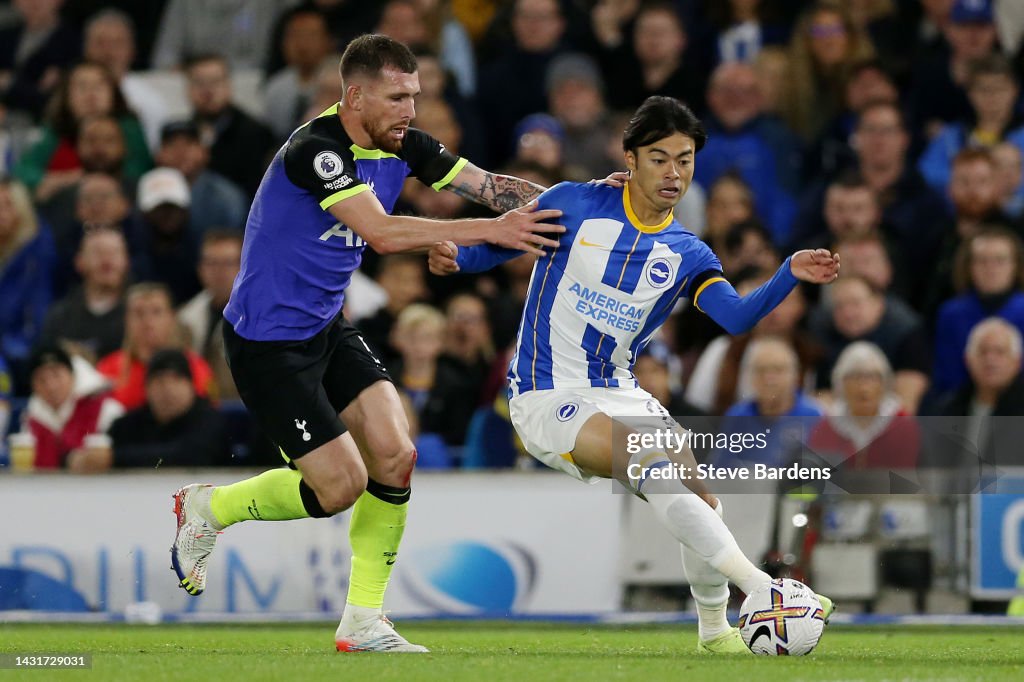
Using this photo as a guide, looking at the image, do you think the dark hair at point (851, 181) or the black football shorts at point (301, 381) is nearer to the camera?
the black football shorts at point (301, 381)

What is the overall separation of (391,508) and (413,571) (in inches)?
113

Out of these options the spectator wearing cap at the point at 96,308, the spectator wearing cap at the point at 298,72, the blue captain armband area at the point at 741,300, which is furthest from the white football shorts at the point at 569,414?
the spectator wearing cap at the point at 298,72

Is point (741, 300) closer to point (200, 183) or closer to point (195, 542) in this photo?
point (195, 542)

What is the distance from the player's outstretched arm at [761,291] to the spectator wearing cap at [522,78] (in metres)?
6.68

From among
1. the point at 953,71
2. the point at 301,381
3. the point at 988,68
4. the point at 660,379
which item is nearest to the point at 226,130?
the point at 660,379

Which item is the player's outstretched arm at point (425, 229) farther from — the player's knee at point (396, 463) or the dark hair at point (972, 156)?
the dark hair at point (972, 156)

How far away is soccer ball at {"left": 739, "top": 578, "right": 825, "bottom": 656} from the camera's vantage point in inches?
298

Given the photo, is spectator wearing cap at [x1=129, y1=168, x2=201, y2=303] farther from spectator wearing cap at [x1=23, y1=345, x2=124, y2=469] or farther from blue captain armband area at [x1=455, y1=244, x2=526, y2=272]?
blue captain armband area at [x1=455, y1=244, x2=526, y2=272]

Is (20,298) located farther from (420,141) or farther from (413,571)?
(420,141)

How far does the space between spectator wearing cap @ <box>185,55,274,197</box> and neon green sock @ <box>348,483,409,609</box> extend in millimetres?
6312

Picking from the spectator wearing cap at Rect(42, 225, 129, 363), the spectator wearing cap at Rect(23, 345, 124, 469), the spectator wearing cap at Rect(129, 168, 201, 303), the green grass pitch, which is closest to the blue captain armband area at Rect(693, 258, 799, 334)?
the green grass pitch

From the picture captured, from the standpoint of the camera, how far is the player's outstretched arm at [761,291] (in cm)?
750

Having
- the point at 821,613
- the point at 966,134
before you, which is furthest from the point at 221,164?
the point at 821,613

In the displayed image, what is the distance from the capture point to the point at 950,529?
10820 mm
